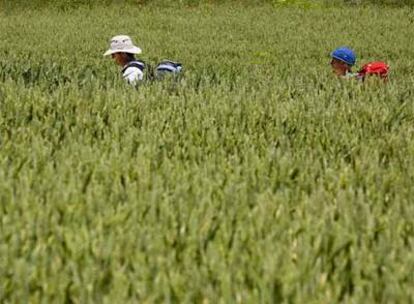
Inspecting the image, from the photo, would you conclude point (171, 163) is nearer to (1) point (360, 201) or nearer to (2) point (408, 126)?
(1) point (360, 201)

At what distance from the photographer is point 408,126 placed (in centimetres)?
462

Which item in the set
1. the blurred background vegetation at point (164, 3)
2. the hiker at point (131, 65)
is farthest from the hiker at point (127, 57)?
the blurred background vegetation at point (164, 3)

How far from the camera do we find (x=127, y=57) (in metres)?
7.55

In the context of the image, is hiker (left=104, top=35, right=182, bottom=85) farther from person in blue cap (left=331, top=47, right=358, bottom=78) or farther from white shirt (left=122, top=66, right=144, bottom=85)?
person in blue cap (left=331, top=47, right=358, bottom=78)

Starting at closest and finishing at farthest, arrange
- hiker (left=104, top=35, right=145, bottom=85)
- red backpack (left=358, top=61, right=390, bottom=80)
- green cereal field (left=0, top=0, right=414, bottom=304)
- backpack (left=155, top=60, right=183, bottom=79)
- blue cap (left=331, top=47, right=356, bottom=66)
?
green cereal field (left=0, top=0, right=414, bottom=304), hiker (left=104, top=35, right=145, bottom=85), backpack (left=155, top=60, right=183, bottom=79), red backpack (left=358, top=61, right=390, bottom=80), blue cap (left=331, top=47, right=356, bottom=66)

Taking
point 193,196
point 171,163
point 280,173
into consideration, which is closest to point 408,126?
point 280,173

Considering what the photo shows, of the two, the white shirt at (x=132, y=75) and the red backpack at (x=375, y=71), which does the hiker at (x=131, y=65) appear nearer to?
the white shirt at (x=132, y=75)

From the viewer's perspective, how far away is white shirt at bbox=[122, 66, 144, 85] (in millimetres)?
6759

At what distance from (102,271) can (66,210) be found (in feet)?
1.78

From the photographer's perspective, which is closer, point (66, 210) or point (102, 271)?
point (102, 271)

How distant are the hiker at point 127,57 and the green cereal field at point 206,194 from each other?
585 mm

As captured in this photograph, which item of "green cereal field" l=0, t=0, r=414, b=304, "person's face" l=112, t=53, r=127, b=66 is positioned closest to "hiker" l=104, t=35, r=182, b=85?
"person's face" l=112, t=53, r=127, b=66

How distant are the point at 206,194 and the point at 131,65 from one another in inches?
175

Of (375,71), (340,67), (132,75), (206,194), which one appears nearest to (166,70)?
(132,75)
